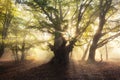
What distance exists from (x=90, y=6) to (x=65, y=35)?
4.33m

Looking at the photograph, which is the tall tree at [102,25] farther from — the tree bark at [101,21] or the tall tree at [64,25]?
the tall tree at [64,25]

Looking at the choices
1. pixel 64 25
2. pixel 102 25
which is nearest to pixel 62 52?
pixel 64 25

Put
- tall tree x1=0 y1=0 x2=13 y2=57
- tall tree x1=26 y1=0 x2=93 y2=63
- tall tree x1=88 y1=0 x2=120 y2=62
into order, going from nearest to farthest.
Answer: tall tree x1=26 y1=0 x2=93 y2=63 → tall tree x1=88 y1=0 x2=120 y2=62 → tall tree x1=0 y1=0 x2=13 y2=57

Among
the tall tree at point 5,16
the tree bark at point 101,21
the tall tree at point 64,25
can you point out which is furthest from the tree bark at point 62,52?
the tall tree at point 5,16

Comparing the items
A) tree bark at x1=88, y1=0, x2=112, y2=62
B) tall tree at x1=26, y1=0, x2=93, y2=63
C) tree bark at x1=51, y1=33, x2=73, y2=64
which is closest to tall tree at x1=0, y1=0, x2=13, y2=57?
tall tree at x1=26, y1=0, x2=93, y2=63

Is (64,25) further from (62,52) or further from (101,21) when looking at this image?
(101,21)

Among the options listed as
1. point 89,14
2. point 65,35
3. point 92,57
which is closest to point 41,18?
point 65,35

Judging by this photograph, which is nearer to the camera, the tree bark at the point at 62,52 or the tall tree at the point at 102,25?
the tree bark at the point at 62,52

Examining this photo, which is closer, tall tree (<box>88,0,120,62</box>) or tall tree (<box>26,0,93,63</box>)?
tall tree (<box>26,0,93,63</box>)

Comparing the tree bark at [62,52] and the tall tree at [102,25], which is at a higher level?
the tall tree at [102,25]

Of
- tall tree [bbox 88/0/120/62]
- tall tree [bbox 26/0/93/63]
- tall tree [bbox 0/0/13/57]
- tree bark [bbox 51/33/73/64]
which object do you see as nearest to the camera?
tall tree [bbox 26/0/93/63]

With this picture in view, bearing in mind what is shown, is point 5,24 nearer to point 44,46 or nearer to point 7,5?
point 7,5

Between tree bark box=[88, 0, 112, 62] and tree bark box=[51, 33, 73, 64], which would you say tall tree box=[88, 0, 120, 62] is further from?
tree bark box=[51, 33, 73, 64]

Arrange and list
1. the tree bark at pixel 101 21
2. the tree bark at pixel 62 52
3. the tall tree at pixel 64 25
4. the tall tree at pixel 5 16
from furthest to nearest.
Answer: the tall tree at pixel 5 16 < the tree bark at pixel 101 21 < the tree bark at pixel 62 52 < the tall tree at pixel 64 25
